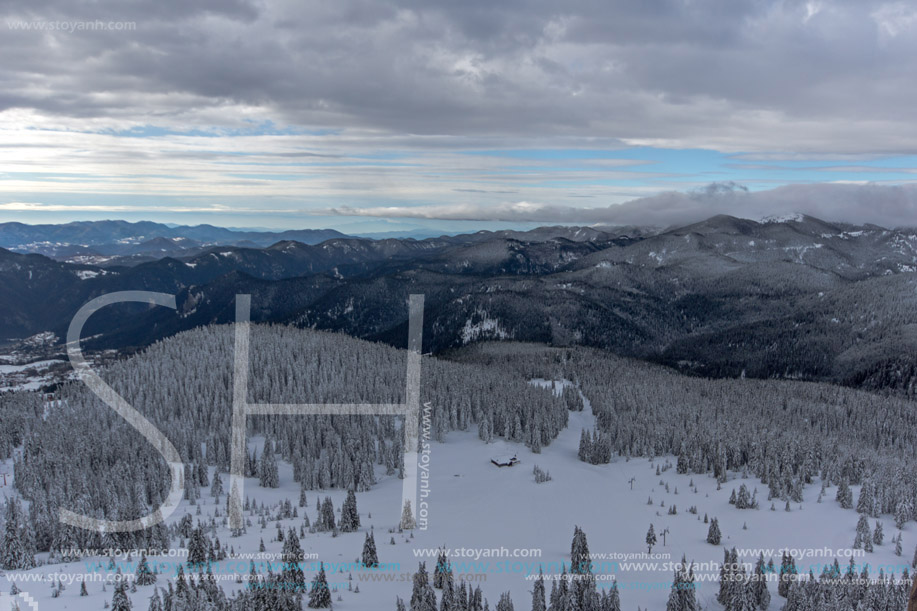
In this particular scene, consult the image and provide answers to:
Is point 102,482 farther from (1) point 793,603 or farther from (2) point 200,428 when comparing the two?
(1) point 793,603

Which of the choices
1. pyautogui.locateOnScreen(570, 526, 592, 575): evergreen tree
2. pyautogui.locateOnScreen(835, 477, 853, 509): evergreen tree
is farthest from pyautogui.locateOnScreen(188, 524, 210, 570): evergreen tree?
pyautogui.locateOnScreen(835, 477, 853, 509): evergreen tree

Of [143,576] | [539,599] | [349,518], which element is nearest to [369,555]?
[349,518]

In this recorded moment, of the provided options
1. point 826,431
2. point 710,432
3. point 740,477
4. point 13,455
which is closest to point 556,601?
point 740,477

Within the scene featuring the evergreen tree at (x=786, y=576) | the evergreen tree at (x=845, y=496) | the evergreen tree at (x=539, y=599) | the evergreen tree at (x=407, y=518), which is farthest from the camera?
the evergreen tree at (x=845, y=496)

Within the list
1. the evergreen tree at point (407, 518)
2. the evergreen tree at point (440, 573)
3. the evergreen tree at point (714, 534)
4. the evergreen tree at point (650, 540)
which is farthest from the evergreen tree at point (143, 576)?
the evergreen tree at point (714, 534)

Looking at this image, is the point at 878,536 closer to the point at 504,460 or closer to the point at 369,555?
the point at 504,460

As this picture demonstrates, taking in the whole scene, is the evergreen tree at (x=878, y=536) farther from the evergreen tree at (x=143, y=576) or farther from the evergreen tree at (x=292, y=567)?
the evergreen tree at (x=143, y=576)

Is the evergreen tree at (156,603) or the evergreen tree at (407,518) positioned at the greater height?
the evergreen tree at (156,603)

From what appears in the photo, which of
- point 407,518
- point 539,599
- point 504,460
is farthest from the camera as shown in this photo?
point 504,460
